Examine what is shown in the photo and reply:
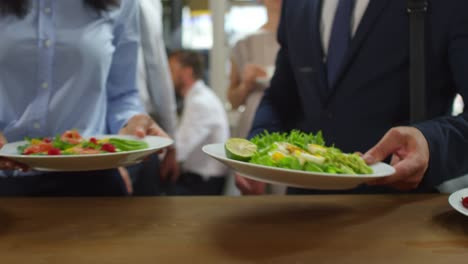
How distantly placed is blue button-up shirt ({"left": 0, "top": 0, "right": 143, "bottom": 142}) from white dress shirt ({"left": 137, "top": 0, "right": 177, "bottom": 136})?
2.88 feet

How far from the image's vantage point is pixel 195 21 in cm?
424

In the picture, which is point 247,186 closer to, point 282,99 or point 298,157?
point 282,99

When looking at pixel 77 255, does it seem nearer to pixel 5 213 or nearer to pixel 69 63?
pixel 5 213

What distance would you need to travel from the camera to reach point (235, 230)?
0.96 meters

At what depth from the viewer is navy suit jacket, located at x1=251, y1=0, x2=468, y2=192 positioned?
3.89 ft

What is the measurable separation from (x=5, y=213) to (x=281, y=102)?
876mm

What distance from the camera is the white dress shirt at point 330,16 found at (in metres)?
1.37

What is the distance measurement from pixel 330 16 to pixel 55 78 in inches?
Result: 31.2

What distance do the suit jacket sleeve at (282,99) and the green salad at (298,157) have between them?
0.46m

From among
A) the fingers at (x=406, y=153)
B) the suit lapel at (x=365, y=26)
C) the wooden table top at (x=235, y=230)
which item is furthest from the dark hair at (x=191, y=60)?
the fingers at (x=406, y=153)

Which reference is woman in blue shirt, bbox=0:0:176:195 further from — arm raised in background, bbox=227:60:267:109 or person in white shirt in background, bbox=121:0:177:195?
arm raised in background, bbox=227:60:267:109

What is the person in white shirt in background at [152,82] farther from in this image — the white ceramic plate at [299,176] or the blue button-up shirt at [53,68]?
the white ceramic plate at [299,176]

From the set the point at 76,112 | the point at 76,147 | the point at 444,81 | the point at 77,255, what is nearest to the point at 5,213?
the point at 76,147

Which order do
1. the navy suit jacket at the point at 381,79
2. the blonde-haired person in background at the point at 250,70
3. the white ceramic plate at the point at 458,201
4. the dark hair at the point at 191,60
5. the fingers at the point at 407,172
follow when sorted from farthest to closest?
the dark hair at the point at 191,60
the blonde-haired person in background at the point at 250,70
the navy suit jacket at the point at 381,79
the fingers at the point at 407,172
the white ceramic plate at the point at 458,201
